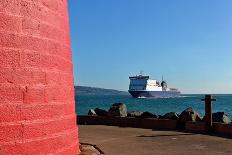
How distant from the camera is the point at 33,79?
5.08 m

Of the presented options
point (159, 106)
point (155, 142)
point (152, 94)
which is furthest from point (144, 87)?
point (155, 142)

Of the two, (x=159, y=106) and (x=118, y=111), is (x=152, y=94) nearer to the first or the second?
(x=159, y=106)

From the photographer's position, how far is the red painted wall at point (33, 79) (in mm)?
4801

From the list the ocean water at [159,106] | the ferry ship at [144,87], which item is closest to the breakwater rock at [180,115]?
the ocean water at [159,106]

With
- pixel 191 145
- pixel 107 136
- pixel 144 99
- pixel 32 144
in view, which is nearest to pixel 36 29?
pixel 32 144

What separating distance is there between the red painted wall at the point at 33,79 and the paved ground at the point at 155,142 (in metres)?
3.48

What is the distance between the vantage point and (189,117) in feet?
46.6

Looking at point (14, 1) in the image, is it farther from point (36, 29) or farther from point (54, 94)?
point (54, 94)

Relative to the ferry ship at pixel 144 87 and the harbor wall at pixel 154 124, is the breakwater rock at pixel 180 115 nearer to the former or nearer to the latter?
the harbor wall at pixel 154 124

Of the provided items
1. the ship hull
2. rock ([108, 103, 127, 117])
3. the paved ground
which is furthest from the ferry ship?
the paved ground

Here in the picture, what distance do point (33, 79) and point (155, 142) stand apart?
5896 mm

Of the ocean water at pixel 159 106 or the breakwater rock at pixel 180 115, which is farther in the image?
the ocean water at pixel 159 106

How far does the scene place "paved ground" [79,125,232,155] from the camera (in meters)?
9.02

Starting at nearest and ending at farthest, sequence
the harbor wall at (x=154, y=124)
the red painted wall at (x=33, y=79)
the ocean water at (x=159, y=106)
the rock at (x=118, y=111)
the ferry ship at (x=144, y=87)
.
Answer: the red painted wall at (x=33, y=79)
the harbor wall at (x=154, y=124)
the rock at (x=118, y=111)
the ocean water at (x=159, y=106)
the ferry ship at (x=144, y=87)
